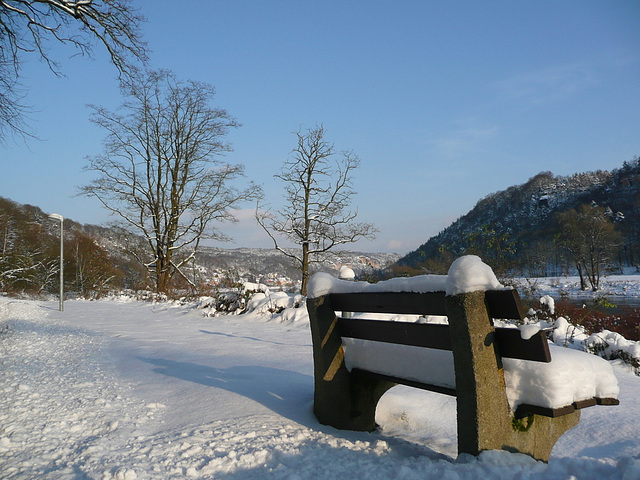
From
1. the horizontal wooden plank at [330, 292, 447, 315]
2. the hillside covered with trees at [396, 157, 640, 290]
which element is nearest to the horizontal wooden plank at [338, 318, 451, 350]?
the horizontal wooden plank at [330, 292, 447, 315]

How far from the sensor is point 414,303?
279cm

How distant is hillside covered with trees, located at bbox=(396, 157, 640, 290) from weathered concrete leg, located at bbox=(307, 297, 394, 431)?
6751 millimetres

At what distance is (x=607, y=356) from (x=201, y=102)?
2047cm

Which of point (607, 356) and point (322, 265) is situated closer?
point (607, 356)

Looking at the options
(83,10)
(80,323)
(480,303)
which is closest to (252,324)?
(80,323)

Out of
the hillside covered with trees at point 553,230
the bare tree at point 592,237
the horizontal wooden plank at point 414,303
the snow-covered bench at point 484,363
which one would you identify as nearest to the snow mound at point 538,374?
the snow-covered bench at point 484,363

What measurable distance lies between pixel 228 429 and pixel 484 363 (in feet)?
6.45

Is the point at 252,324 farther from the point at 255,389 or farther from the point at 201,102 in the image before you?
the point at 201,102

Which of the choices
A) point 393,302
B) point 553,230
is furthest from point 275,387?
point 553,230

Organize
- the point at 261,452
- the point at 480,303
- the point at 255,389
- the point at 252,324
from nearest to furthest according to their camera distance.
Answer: the point at 480,303
the point at 261,452
the point at 255,389
the point at 252,324

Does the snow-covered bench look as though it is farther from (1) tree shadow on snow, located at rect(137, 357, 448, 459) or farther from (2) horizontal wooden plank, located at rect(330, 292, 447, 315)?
(1) tree shadow on snow, located at rect(137, 357, 448, 459)

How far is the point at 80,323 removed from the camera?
40.2 feet

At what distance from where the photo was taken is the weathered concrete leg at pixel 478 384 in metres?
2.45

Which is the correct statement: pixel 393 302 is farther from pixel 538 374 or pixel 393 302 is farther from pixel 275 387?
pixel 275 387
